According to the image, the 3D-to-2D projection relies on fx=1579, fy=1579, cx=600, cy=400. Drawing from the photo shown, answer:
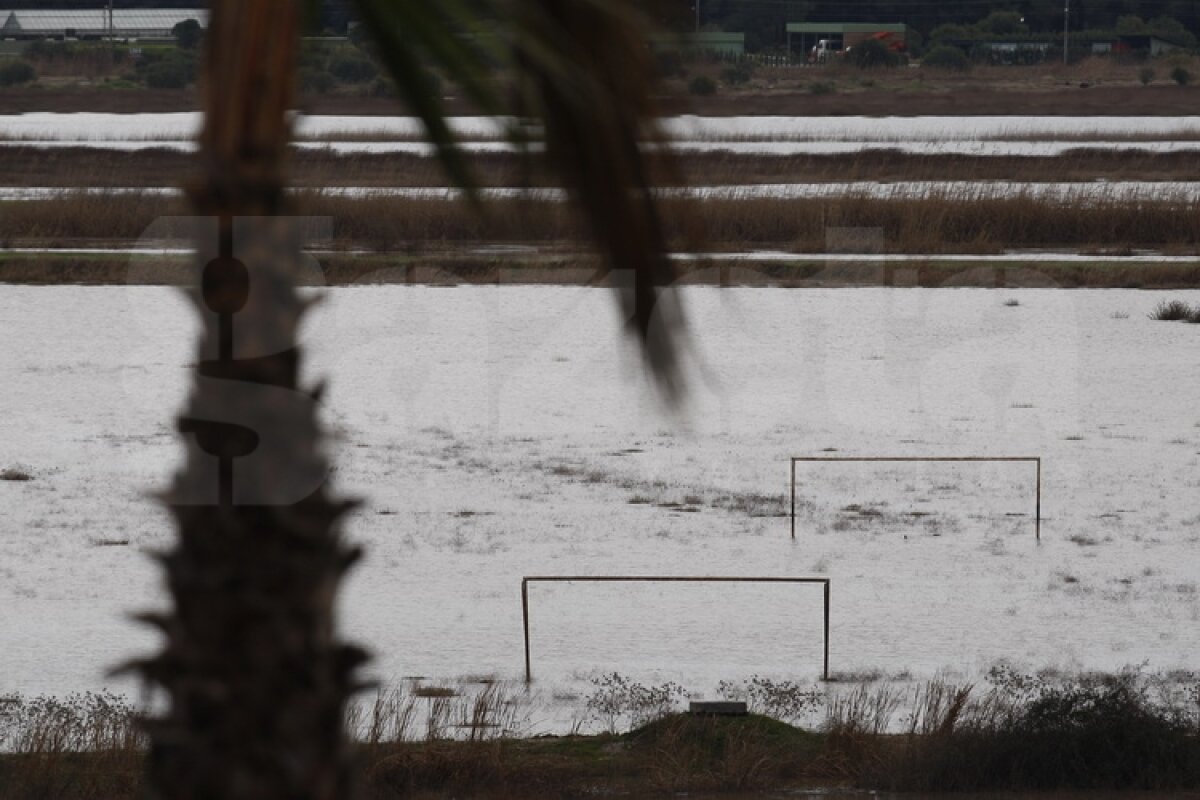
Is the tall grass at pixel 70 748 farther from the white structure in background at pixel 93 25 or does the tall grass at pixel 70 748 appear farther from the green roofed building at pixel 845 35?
the green roofed building at pixel 845 35

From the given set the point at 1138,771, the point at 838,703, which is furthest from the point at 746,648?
the point at 1138,771

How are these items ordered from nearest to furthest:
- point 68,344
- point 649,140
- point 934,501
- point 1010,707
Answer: point 649,140
point 1010,707
point 934,501
point 68,344

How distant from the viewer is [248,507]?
78.1 inches

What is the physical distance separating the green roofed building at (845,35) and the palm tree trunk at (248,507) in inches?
2974

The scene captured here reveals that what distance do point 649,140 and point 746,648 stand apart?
23.1 feet

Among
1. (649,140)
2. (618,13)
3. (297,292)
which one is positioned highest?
(618,13)

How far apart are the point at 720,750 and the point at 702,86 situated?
511 cm

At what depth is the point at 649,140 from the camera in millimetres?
1738

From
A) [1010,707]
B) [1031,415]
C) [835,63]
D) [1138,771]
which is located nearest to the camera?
[1138,771]

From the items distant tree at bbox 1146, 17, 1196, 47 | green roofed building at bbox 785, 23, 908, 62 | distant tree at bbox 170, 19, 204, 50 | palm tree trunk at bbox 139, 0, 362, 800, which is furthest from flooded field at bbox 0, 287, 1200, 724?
distant tree at bbox 1146, 17, 1196, 47

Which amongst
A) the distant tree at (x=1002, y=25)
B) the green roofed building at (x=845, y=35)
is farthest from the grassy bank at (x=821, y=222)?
the distant tree at (x=1002, y=25)

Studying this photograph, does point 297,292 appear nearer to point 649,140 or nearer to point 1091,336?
point 649,140

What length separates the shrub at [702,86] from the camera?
72.8 inches

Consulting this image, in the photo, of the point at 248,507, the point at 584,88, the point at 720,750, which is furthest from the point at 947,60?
the point at 584,88
